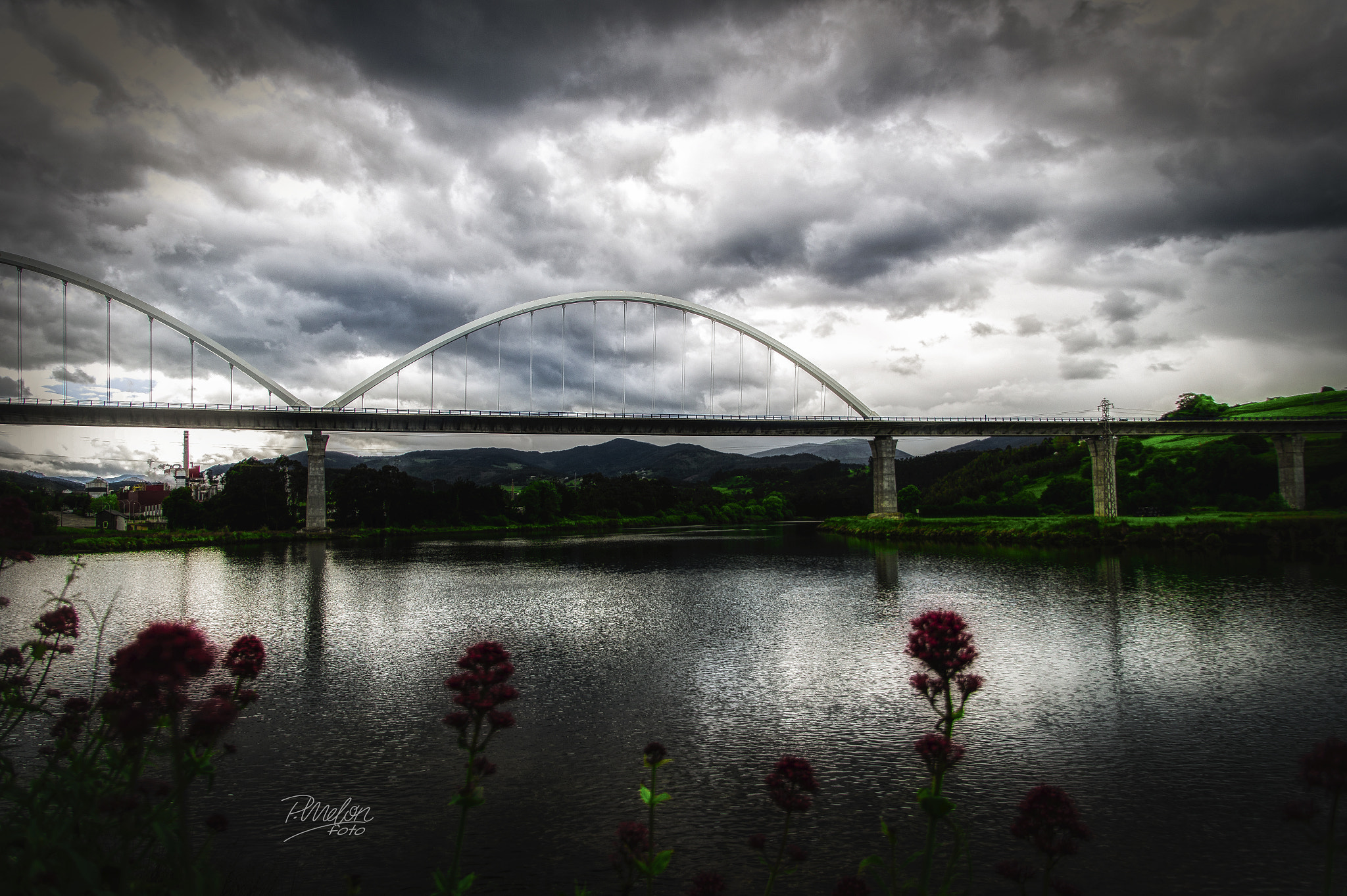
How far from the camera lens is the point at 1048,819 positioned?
417 centimetres

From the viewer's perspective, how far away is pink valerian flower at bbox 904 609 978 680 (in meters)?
4.17

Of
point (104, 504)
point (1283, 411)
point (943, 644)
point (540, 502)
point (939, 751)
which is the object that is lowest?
point (540, 502)

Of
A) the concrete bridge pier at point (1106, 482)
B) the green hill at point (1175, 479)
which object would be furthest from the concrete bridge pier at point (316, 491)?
the concrete bridge pier at point (1106, 482)

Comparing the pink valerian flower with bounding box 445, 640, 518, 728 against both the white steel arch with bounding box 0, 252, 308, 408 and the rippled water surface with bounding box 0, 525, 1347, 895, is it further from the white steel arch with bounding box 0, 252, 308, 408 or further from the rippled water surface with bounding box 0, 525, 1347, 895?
the white steel arch with bounding box 0, 252, 308, 408

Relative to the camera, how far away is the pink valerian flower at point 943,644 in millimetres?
4172

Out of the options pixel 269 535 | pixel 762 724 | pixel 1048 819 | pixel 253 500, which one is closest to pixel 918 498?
pixel 269 535

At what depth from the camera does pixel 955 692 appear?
14820 millimetres

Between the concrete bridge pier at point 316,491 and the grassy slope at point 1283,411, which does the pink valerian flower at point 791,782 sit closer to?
the concrete bridge pier at point 316,491

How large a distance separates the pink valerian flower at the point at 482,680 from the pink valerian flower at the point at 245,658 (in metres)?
1.54

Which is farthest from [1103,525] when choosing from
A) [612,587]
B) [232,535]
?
[232,535]

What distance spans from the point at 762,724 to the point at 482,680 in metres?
10.1

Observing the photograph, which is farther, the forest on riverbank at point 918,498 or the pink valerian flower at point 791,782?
the forest on riverbank at point 918,498

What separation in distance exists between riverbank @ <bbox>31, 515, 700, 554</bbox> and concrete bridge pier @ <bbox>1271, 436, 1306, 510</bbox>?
284 feet

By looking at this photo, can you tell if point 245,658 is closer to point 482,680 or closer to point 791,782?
point 482,680
